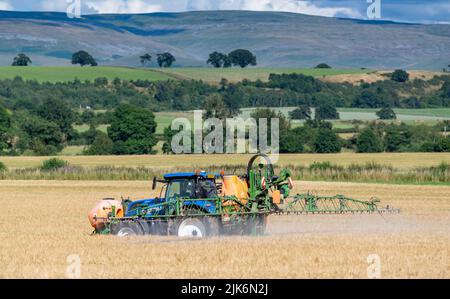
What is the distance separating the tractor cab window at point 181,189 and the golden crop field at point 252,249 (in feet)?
5.22

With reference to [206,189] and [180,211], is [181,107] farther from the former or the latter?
[180,211]

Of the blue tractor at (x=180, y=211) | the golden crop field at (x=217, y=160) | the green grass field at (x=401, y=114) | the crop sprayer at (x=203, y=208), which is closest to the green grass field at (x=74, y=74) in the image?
the green grass field at (x=401, y=114)

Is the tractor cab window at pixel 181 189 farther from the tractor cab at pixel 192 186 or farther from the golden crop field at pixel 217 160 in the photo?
the golden crop field at pixel 217 160

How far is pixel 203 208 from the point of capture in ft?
79.2

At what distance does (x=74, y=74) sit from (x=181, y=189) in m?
170

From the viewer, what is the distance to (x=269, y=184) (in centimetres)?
2578

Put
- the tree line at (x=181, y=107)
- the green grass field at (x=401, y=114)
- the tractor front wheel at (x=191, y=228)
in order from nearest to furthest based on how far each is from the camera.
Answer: the tractor front wheel at (x=191, y=228) → the tree line at (x=181, y=107) → the green grass field at (x=401, y=114)

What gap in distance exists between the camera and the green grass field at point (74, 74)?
187 m

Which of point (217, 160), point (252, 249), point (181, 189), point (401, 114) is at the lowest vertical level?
point (217, 160)

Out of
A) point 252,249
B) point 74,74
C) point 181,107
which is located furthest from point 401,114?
point 252,249

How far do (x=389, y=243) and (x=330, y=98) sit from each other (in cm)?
14948

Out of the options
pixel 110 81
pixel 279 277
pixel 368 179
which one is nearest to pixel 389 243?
pixel 279 277

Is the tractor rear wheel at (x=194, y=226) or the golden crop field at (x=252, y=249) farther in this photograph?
the tractor rear wheel at (x=194, y=226)
